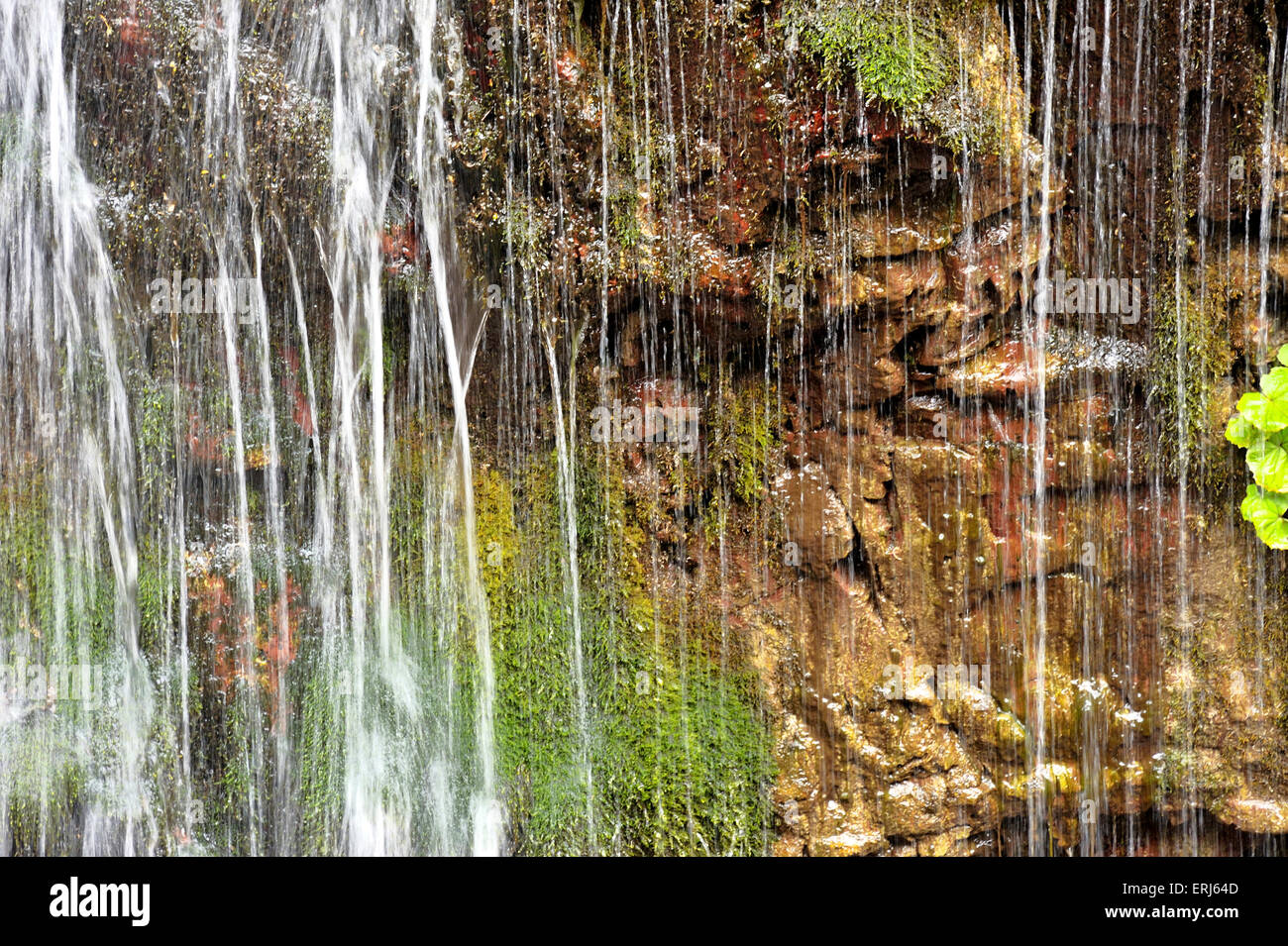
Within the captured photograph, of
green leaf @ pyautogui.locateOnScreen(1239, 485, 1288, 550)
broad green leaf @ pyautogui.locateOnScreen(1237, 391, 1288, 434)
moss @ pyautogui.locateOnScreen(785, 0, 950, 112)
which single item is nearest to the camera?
broad green leaf @ pyautogui.locateOnScreen(1237, 391, 1288, 434)

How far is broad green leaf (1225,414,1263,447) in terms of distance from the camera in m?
3.59

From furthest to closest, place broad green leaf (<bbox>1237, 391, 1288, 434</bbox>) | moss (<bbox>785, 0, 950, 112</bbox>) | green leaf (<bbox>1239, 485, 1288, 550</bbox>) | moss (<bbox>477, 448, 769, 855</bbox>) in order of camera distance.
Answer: moss (<bbox>477, 448, 769, 855</bbox>) < moss (<bbox>785, 0, 950, 112</bbox>) < green leaf (<bbox>1239, 485, 1288, 550</bbox>) < broad green leaf (<bbox>1237, 391, 1288, 434</bbox>)

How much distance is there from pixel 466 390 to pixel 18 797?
2760 millimetres

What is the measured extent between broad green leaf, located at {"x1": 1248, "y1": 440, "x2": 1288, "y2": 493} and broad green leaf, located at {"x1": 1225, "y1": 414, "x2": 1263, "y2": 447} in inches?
1.1

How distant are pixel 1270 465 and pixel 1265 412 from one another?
20 centimetres

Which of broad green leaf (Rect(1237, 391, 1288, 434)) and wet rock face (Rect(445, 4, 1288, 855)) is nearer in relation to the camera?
broad green leaf (Rect(1237, 391, 1288, 434))

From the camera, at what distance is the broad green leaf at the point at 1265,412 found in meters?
3.51

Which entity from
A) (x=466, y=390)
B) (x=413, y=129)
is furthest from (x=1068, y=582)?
(x=413, y=129)

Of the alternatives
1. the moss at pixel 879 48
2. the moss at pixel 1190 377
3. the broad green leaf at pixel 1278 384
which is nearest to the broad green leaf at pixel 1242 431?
the broad green leaf at pixel 1278 384

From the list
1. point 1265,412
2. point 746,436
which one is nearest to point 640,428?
point 746,436

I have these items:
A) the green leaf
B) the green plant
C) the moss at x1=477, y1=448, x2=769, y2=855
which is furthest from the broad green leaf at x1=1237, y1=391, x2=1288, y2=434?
the moss at x1=477, y1=448, x2=769, y2=855

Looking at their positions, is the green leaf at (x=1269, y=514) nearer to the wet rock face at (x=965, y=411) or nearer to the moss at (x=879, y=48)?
the wet rock face at (x=965, y=411)

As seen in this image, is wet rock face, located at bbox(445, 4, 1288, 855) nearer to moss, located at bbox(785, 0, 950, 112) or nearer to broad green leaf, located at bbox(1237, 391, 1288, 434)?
moss, located at bbox(785, 0, 950, 112)

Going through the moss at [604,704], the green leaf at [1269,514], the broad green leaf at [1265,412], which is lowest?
the moss at [604,704]
